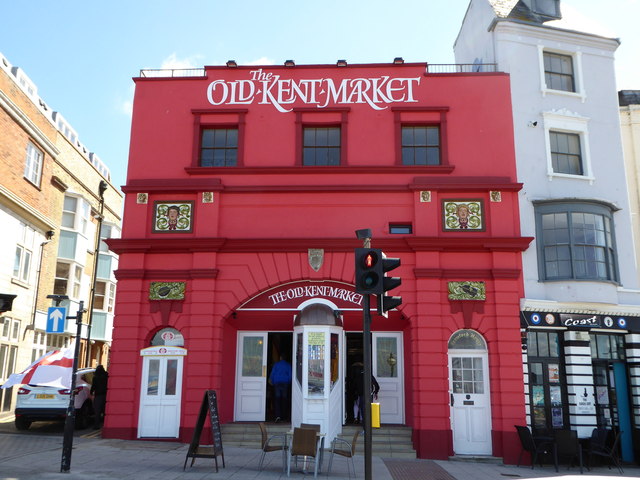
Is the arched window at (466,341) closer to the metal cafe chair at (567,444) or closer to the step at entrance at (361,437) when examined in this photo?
the step at entrance at (361,437)

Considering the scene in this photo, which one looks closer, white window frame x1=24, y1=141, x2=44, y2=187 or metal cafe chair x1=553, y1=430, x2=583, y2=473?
metal cafe chair x1=553, y1=430, x2=583, y2=473

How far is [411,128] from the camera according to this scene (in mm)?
17656

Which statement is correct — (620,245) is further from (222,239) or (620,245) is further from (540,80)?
(222,239)

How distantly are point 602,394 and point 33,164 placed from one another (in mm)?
20761

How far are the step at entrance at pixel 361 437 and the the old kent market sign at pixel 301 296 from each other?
3122 mm

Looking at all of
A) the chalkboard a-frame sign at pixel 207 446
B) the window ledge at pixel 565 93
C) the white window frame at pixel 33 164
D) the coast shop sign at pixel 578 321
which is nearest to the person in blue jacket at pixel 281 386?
the chalkboard a-frame sign at pixel 207 446

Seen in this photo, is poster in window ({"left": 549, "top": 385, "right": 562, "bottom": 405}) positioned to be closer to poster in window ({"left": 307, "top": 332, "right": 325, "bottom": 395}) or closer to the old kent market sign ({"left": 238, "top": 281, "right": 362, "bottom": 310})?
the old kent market sign ({"left": 238, "top": 281, "right": 362, "bottom": 310})

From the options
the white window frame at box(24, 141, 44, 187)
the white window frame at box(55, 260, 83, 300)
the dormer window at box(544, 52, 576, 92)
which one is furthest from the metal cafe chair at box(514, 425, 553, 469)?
the white window frame at box(55, 260, 83, 300)

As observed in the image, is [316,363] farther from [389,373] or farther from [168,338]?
[168,338]

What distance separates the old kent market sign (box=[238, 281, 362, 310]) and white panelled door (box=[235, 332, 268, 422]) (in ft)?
4.41

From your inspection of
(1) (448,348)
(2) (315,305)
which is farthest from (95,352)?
(1) (448,348)

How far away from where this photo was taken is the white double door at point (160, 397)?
51.2 feet

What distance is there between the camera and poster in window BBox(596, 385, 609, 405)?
16447mm

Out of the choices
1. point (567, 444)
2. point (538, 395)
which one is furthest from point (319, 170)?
point (567, 444)
